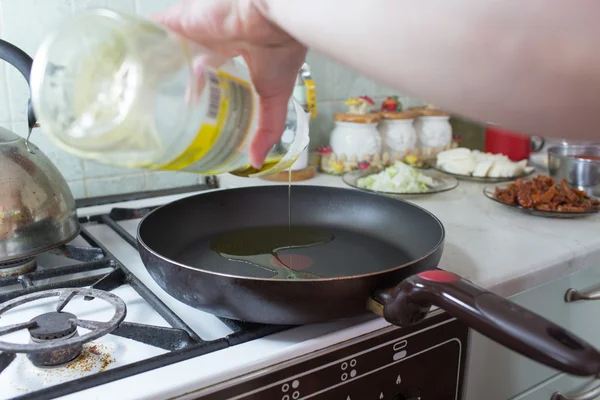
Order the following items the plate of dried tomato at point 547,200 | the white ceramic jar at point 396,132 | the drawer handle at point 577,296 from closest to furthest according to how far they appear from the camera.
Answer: the drawer handle at point 577,296 < the plate of dried tomato at point 547,200 < the white ceramic jar at point 396,132

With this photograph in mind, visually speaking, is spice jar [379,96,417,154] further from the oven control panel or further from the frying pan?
the oven control panel

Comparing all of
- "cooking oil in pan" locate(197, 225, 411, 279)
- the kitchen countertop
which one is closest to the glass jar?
the kitchen countertop

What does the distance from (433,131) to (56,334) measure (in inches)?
42.3

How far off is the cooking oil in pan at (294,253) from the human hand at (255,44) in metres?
0.22

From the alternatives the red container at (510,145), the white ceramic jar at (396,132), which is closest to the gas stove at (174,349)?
the white ceramic jar at (396,132)

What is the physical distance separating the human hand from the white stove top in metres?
0.19

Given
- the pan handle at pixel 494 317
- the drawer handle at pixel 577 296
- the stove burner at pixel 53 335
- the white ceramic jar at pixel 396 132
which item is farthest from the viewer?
the white ceramic jar at pixel 396 132

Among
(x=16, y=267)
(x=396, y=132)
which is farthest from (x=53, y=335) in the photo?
(x=396, y=132)

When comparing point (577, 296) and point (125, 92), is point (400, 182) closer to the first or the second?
point (577, 296)

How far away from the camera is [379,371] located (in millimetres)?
616

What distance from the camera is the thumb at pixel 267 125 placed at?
0.54m

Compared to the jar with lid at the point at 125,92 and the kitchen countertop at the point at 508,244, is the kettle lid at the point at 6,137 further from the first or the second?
the kitchen countertop at the point at 508,244

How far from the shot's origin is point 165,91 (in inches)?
17.2

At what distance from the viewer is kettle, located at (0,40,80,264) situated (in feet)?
2.26
